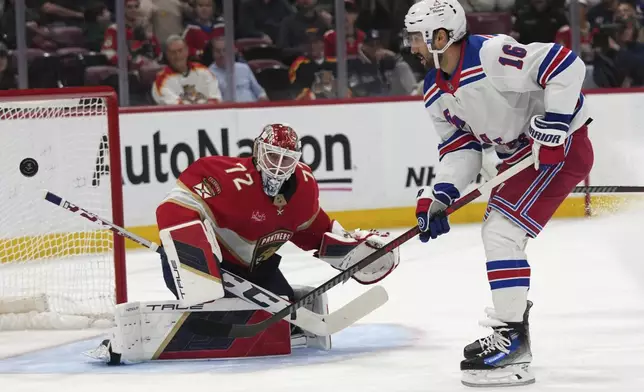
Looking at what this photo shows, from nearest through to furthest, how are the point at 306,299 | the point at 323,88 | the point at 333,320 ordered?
the point at 306,299 < the point at 333,320 < the point at 323,88

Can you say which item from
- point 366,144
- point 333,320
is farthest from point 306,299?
point 366,144

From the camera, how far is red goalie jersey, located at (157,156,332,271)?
3.87 metres

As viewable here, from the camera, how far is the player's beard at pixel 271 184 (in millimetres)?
3857

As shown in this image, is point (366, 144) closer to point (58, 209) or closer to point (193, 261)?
point (58, 209)

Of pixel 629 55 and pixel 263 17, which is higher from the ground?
pixel 263 17

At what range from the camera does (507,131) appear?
11.6ft

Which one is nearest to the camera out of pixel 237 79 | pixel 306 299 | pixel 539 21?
pixel 306 299

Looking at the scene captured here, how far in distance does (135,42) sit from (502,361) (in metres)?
4.06

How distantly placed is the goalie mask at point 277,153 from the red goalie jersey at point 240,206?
101mm

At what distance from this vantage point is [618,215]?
6.81 meters

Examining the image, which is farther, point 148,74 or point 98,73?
point 148,74

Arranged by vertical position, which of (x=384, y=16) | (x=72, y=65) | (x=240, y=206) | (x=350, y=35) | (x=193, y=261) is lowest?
(x=193, y=261)

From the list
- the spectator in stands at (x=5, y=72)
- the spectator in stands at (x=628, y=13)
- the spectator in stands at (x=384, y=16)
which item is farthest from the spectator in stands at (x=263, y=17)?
the spectator in stands at (x=628, y=13)

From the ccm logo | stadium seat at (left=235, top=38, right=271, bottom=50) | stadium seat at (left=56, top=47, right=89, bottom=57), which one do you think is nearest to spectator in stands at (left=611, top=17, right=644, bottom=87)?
stadium seat at (left=235, top=38, right=271, bottom=50)
